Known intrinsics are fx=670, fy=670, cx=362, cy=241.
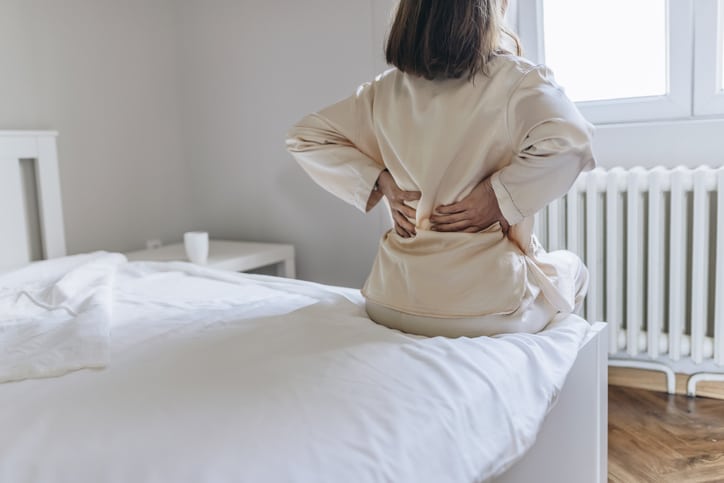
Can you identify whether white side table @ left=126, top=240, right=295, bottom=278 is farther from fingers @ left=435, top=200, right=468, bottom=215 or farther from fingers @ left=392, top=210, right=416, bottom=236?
fingers @ left=435, top=200, right=468, bottom=215

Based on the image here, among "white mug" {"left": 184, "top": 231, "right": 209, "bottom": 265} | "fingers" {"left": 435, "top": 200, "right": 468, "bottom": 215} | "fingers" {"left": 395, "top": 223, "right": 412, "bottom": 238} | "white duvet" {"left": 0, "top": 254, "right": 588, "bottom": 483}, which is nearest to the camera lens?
"white duvet" {"left": 0, "top": 254, "right": 588, "bottom": 483}

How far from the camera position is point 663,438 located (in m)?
1.68

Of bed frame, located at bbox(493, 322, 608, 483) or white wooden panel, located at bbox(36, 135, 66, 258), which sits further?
white wooden panel, located at bbox(36, 135, 66, 258)

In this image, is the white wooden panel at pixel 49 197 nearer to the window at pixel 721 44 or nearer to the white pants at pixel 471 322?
the white pants at pixel 471 322

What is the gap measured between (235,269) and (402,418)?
1.54 metres

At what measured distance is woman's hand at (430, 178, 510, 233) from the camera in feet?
3.60

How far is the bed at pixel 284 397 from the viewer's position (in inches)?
27.1

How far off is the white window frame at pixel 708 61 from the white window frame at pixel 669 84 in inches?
0.8

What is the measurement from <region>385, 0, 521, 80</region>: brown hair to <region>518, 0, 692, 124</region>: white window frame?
1.08 m

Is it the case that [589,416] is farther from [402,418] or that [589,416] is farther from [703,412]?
[703,412]

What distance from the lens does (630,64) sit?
6.80ft

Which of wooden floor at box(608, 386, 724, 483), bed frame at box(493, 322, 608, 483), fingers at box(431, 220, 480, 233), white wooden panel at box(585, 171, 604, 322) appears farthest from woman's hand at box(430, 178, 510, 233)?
white wooden panel at box(585, 171, 604, 322)

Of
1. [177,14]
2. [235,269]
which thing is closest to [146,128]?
[177,14]

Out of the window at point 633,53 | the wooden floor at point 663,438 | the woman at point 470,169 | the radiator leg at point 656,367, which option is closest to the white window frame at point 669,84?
the window at point 633,53
